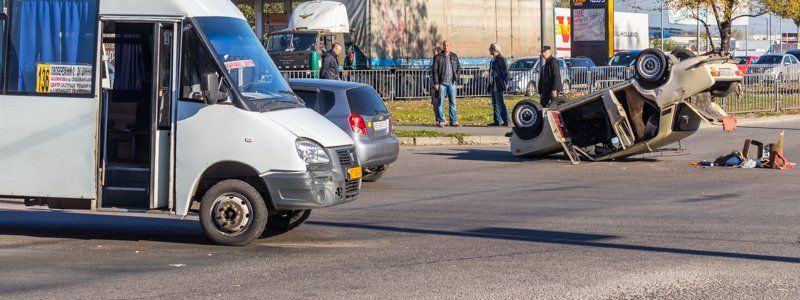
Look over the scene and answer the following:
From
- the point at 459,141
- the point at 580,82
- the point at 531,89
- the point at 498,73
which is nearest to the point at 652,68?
the point at 459,141

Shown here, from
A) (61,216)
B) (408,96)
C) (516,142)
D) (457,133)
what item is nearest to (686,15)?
(408,96)

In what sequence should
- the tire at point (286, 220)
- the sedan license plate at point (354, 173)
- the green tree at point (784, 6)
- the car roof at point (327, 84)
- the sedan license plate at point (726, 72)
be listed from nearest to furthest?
the sedan license plate at point (354, 173) < the tire at point (286, 220) < the car roof at point (327, 84) < the sedan license plate at point (726, 72) < the green tree at point (784, 6)

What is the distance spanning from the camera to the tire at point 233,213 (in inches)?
388

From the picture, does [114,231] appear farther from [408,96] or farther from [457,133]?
[408,96]

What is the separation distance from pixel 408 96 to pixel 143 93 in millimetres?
27210

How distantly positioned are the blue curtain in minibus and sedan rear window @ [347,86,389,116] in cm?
494

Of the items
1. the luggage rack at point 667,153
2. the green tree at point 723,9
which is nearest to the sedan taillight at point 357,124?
the luggage rack at point 667,153

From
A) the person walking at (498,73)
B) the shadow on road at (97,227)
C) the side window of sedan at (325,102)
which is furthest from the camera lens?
the person walking at (498,73)

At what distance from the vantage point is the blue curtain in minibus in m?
10.1

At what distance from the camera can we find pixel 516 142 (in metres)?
19.0

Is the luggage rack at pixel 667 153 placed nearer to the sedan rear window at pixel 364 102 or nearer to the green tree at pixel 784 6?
the sedan rear window at pixel 364 102

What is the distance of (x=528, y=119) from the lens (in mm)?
18609

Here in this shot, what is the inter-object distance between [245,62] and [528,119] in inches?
357

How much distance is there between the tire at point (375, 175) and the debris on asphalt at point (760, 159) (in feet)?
17.8
